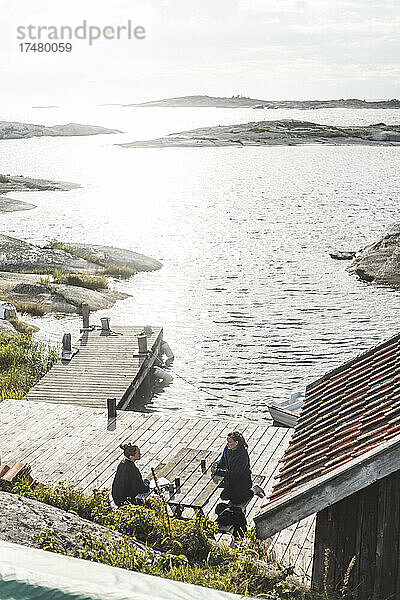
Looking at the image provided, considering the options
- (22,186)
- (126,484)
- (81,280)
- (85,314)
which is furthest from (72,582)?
(22,186)

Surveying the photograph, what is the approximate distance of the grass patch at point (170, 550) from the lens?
9.00 m

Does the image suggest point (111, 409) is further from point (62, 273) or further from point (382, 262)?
point (382, 262)

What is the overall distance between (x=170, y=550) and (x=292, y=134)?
163 meters

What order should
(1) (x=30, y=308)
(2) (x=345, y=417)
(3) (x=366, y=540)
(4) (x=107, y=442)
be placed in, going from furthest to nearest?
(1) (x=30, y=308) < (4) (x=107, y=442) < (2) (x=345, y=417) < (3) (x=366, y=540)

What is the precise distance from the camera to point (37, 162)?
167875mm

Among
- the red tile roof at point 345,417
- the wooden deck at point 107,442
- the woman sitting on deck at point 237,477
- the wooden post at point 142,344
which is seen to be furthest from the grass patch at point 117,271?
the red tile roof at point 345,417

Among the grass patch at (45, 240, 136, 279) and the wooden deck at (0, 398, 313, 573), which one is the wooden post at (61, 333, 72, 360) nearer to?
the wooden deck at (0, 398, 313, 573)

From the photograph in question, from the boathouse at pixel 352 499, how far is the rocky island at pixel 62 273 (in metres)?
28.3

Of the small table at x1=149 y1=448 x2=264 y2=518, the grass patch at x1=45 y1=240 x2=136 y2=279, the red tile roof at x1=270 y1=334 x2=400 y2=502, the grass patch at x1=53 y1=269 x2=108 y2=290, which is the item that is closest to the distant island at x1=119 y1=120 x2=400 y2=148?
the grass patch at x1=45 y1=240 x2=136 y2=279

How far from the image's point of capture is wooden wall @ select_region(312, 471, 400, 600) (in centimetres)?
832

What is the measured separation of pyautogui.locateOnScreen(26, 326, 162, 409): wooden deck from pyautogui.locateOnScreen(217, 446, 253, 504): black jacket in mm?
8630

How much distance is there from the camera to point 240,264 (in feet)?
189

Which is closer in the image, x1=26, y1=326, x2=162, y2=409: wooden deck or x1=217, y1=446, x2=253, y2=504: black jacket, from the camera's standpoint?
x1=217, y1=446, x2=253, y2=504: black jacket

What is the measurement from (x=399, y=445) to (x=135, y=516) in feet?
16.4
